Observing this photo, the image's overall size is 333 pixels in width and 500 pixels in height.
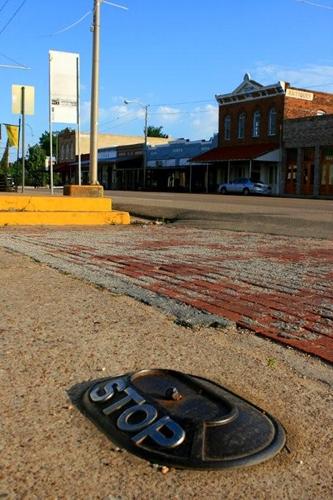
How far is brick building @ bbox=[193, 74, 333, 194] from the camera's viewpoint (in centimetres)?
4669

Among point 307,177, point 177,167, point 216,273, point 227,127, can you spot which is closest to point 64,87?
point 216,273

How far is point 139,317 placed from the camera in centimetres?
460

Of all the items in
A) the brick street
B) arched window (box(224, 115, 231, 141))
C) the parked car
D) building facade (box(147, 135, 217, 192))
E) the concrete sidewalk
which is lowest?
the concrete sidewalk

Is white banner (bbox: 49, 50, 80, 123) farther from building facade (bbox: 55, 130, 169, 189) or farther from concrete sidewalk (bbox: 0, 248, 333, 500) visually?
building facade (bbox: 55, 130, 169, 189)

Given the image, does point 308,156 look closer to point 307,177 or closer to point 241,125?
point 307,177

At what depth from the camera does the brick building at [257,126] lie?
4669 centimetres

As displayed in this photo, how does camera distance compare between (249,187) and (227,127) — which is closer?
(249,187)

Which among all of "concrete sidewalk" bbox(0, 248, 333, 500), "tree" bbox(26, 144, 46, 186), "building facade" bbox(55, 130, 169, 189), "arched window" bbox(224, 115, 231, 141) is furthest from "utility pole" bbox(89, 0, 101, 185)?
"tree" bbox(26, 144, 46, 186)

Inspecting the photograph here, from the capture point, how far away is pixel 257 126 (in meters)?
49.6

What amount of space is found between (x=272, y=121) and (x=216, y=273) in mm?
43667

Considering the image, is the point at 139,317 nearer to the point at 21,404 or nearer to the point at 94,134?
the point at 21,404

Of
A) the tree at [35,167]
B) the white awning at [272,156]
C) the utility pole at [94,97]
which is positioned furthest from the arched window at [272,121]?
the tree at [35,167]

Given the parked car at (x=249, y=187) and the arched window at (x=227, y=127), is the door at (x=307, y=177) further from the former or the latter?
the arched window at (x=227, y=127)

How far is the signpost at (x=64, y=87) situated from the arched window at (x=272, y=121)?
113 ft
